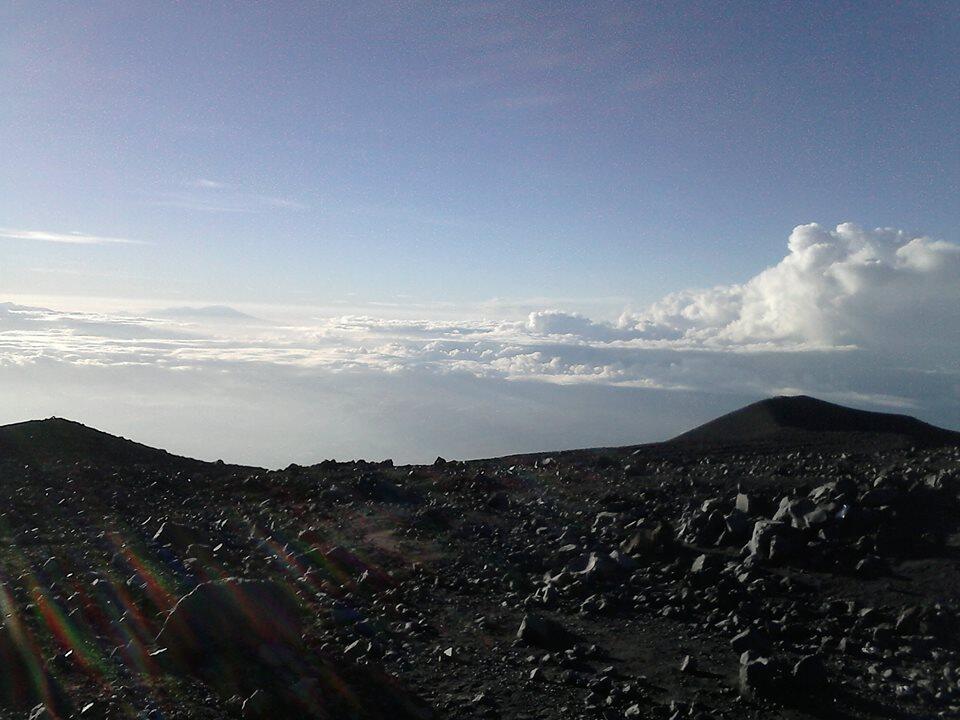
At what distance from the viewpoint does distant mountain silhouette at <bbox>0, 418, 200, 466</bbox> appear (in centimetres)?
2177

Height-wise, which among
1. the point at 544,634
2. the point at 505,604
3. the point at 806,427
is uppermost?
the point at 806,427

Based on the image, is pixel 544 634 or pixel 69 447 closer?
pixel 544 634

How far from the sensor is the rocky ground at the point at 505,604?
752 cm

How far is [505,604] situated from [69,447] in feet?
59.2

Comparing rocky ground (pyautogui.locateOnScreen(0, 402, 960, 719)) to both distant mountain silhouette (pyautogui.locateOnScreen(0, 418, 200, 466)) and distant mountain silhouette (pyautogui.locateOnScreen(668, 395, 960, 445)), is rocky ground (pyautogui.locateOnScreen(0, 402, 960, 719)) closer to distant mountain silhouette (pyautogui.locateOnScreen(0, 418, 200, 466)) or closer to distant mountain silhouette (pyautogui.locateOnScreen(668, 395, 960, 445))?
distant mountain silhouette (pyautogui.locateOnScreen(0, 418, 200, 466))

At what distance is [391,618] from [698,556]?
15.5 ft

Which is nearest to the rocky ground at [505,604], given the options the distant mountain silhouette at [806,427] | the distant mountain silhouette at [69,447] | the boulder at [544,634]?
the boulder at [544,634]

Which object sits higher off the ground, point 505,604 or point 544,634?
point 544,634

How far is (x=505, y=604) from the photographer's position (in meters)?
10.8

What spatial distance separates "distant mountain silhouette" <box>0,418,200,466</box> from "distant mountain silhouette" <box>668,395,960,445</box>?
1851 cm

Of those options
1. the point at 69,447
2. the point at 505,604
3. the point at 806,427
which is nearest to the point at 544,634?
the point at 505,604

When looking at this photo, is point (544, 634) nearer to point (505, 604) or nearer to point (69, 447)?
point (505, 604)

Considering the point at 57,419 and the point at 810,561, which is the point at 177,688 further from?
the point at 57,419

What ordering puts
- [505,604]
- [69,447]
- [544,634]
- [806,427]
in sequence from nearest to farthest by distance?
[544,634], [505,604], [69,447], [806,427]
